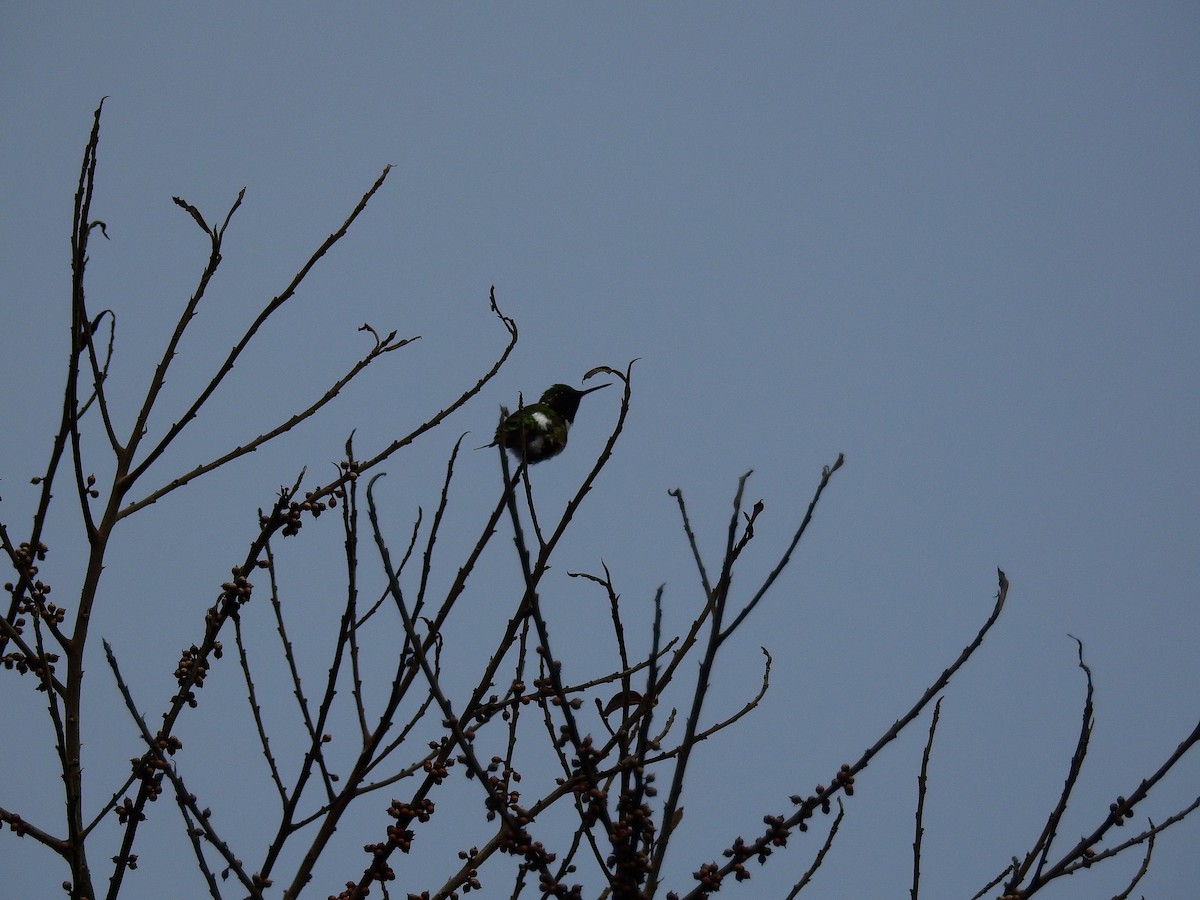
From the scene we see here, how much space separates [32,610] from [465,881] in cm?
196

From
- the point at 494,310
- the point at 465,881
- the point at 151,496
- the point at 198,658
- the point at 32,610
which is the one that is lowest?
the point at 465,881

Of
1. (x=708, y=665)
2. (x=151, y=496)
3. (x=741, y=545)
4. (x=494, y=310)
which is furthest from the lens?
(x=494, y=310)

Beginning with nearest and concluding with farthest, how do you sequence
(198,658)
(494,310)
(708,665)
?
(708,665)
(198,658)
(494,310)

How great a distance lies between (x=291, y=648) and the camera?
3.93m

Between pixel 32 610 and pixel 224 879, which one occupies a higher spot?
pixel 32 610

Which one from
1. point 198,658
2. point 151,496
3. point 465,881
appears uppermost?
point 151,496

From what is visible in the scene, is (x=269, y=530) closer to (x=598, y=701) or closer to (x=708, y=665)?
(x=598, y=701)

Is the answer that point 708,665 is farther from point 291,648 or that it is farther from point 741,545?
point 291,648

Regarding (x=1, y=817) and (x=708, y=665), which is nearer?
(x=708, y=665)

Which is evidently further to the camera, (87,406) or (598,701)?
(87,406)

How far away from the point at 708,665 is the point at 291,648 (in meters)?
1.95

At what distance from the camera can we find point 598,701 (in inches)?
149

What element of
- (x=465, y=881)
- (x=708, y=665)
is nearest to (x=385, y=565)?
(x=708, y=665)

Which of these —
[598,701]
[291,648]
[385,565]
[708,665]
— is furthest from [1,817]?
[708,665]
